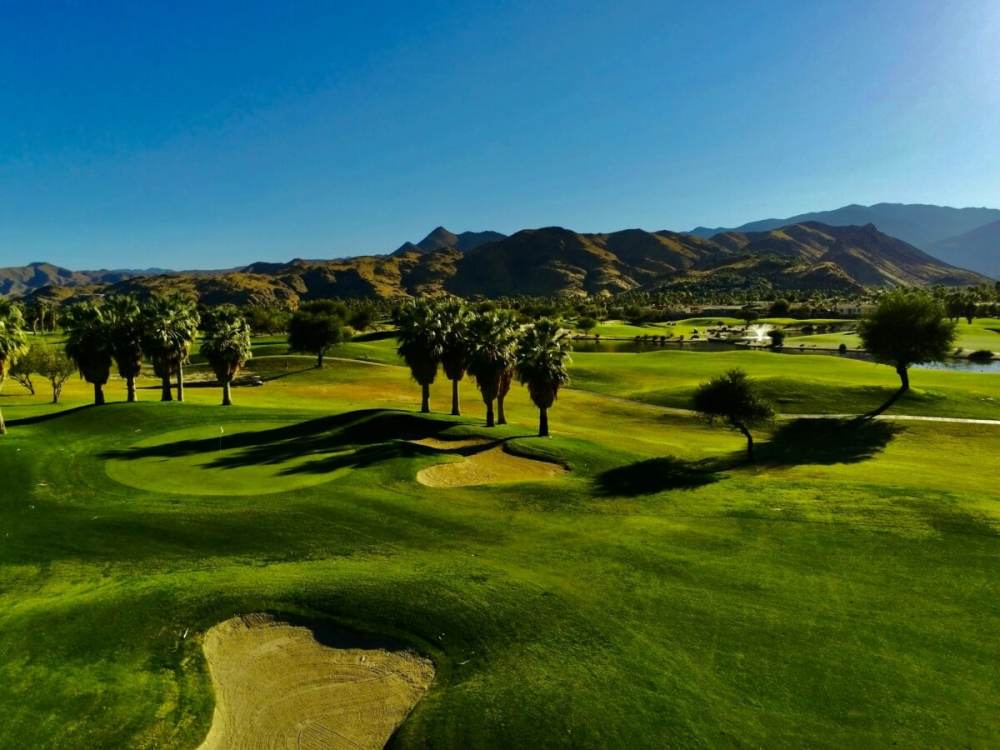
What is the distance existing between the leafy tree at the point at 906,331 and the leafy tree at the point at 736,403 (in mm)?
21310

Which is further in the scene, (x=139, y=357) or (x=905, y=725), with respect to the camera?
(x=139, y=357)

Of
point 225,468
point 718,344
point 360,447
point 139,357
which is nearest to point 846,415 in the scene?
point 360,447

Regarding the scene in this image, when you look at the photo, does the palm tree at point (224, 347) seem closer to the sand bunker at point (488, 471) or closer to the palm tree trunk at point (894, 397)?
the sand bunker at point (488, 471)

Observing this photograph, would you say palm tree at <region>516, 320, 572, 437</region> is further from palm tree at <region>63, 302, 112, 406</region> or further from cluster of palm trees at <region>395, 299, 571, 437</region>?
palm tree at <region>63, 302, 112, 406</region>

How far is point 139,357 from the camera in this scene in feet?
171

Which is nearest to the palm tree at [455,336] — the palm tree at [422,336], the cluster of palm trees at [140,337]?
the palm tree at [422,336]

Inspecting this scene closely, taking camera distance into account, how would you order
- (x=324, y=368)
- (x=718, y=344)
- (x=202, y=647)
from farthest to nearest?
1. (x=718, y=344)
2. (x=324, y=368)
3. (x=202, y=647)

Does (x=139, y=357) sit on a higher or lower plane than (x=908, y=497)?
higher

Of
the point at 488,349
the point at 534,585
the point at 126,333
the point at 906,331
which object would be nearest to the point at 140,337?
the point at 126,333

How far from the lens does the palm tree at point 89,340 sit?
1933 inches

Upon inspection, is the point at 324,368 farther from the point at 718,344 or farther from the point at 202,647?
the point at 718,344

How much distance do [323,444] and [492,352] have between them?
1432 cm

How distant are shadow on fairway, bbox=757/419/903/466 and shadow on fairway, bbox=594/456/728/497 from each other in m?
6.93

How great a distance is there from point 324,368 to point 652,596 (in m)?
83.3
